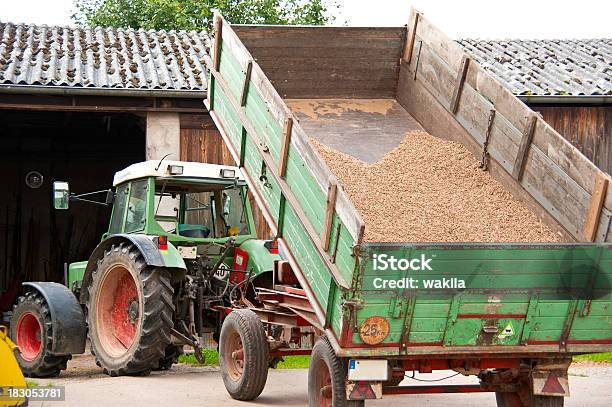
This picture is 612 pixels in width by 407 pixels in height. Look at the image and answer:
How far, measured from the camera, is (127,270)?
9484 millimetres

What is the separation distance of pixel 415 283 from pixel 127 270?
166 inches

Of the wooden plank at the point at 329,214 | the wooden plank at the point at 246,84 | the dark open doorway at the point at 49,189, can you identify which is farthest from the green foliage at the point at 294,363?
the dark open doorway at the point at 49,189

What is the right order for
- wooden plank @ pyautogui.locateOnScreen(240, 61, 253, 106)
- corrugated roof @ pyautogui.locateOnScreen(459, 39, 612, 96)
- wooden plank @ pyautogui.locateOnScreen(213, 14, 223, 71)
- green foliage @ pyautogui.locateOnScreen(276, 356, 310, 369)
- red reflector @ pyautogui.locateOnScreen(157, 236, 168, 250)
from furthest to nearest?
corrugated roof @ pyautogui.locateOnScreen(459, 39, 612, 96) < green foliage @ pyautogui.locateOnScreen(276, 356, 310, 369) < red reflector @ pyautogui.locateOnScreen(157, 236, 168, 250) < wooden plank @ pyautogui.locateOnScreen(213, 14, 223, 71) < wooden plank @ pyautogui.locateOnScreen(240, 61, 253, 106)

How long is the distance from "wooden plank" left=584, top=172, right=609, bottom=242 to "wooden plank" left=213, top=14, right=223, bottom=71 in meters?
3.42

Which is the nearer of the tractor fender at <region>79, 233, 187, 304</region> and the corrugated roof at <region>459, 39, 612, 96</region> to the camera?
the tractor fender at <region>79, 233, 187, 304</region>

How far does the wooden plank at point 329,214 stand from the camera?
612 centimetres

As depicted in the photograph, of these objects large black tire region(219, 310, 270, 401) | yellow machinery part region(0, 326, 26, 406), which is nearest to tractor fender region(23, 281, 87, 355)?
large black tire region(219, 310, 270, 401)

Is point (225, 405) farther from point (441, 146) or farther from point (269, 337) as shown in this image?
point (441, 146)

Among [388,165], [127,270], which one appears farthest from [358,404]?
[127,270]

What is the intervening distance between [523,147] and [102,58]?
8341 millimetres

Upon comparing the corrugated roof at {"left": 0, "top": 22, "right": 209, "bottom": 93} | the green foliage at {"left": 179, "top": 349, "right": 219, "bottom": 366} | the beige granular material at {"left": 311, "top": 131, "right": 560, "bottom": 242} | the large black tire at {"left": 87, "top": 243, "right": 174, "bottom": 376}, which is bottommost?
the green foliage at {"left": 179, "top": 349, "right": 219, "bottom": 366}

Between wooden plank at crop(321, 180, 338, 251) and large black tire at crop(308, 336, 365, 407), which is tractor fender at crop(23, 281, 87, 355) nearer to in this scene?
large black tire at crop(308, 336, 365, 407)

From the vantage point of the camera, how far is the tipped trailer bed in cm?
595

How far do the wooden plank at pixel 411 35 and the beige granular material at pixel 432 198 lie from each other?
117 centimetres
